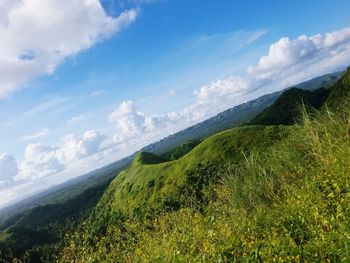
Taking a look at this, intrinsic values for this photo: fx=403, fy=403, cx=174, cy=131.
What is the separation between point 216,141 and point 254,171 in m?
62.0

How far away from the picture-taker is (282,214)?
1055 cm

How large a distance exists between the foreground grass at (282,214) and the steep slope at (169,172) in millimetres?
40301

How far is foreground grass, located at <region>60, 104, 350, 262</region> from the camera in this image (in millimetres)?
8258

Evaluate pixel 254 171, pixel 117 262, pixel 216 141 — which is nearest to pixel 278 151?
pixel 254 171

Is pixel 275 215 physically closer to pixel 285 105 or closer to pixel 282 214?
pixel 282 214

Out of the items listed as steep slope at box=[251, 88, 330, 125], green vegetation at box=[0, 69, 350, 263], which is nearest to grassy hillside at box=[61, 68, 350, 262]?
green vegetation at box=[0, 69, 350, 263]

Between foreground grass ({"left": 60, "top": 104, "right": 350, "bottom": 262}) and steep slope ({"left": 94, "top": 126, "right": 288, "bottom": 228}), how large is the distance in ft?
132

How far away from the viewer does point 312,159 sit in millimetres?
13539

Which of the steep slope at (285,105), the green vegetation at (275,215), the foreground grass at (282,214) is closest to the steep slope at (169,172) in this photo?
the green vegetation at (275,215)

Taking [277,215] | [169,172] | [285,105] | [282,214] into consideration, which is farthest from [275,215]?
[285,105]

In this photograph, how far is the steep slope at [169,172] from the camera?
225 feet

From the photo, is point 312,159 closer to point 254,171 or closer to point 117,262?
point 254,171

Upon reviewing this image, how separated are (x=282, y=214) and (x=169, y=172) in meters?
73.5

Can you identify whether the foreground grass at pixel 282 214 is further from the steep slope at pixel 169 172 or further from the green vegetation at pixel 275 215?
the steep slope at pixel 169 172
